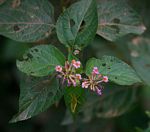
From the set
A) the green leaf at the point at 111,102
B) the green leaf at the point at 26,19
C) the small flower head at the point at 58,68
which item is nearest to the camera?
the small flower head at the point at 58,68

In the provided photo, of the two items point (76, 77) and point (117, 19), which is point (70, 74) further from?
point (117, 19)

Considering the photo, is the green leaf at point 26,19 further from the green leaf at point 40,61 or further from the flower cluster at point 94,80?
the flower cluster at point 94,80

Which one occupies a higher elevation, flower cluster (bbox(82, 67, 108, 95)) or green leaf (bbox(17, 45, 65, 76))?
green leaf (bbox(17, 45, 65, 76))

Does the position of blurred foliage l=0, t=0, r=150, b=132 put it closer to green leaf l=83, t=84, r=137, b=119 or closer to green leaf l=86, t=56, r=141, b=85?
green leaf l=83, t=84, r=137, b=119

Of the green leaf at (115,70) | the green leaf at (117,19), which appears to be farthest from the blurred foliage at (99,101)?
the green leaf at (115,70)

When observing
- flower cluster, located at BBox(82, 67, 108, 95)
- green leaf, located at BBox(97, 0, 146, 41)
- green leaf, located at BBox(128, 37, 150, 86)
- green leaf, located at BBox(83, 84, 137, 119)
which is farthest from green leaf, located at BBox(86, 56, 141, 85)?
green leaf, located at BBox(83, 84, 137, 119)

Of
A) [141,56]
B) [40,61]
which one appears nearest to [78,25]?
[40,61]
